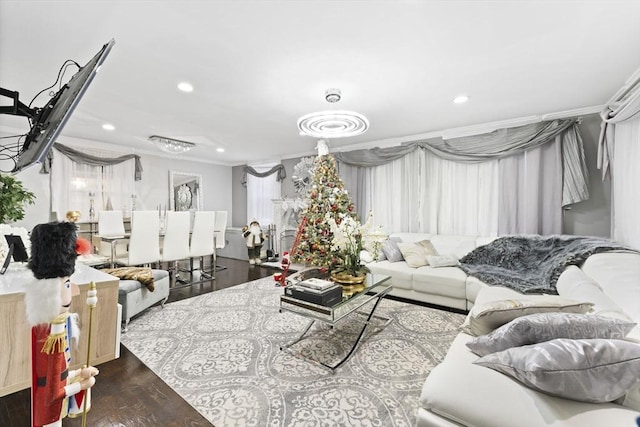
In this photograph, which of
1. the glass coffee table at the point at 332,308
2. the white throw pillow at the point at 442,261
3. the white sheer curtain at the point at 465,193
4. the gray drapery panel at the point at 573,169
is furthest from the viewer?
the white sheer curtain at the point at 465,193

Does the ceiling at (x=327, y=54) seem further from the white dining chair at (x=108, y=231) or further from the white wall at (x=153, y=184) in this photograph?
the white wall at (x=153, y=184)

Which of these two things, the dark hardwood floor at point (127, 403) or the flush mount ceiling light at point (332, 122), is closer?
the dark hardwood floor at point (127, 403)

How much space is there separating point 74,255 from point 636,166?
4.27 meters

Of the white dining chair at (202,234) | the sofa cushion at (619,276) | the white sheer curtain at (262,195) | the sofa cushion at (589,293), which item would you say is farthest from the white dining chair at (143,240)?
the sofa cushion at (619,276)

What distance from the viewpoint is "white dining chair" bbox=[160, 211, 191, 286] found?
3.90 metres

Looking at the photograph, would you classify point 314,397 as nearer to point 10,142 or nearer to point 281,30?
point 281,30

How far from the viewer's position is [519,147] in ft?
11.7

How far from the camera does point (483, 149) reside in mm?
3850

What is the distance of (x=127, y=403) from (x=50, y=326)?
0.96 metres

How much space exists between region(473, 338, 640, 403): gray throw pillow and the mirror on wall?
267 inches

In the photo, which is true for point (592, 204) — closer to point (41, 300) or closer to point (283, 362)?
point (283, 362)

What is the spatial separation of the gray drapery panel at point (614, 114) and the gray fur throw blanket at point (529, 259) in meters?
1.02

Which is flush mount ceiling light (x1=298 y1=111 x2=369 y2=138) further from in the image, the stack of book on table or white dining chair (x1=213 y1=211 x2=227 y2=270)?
white dining chair (x1=213 y1=211 x2=227 y2=270)

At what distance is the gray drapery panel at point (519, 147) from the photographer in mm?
3271
